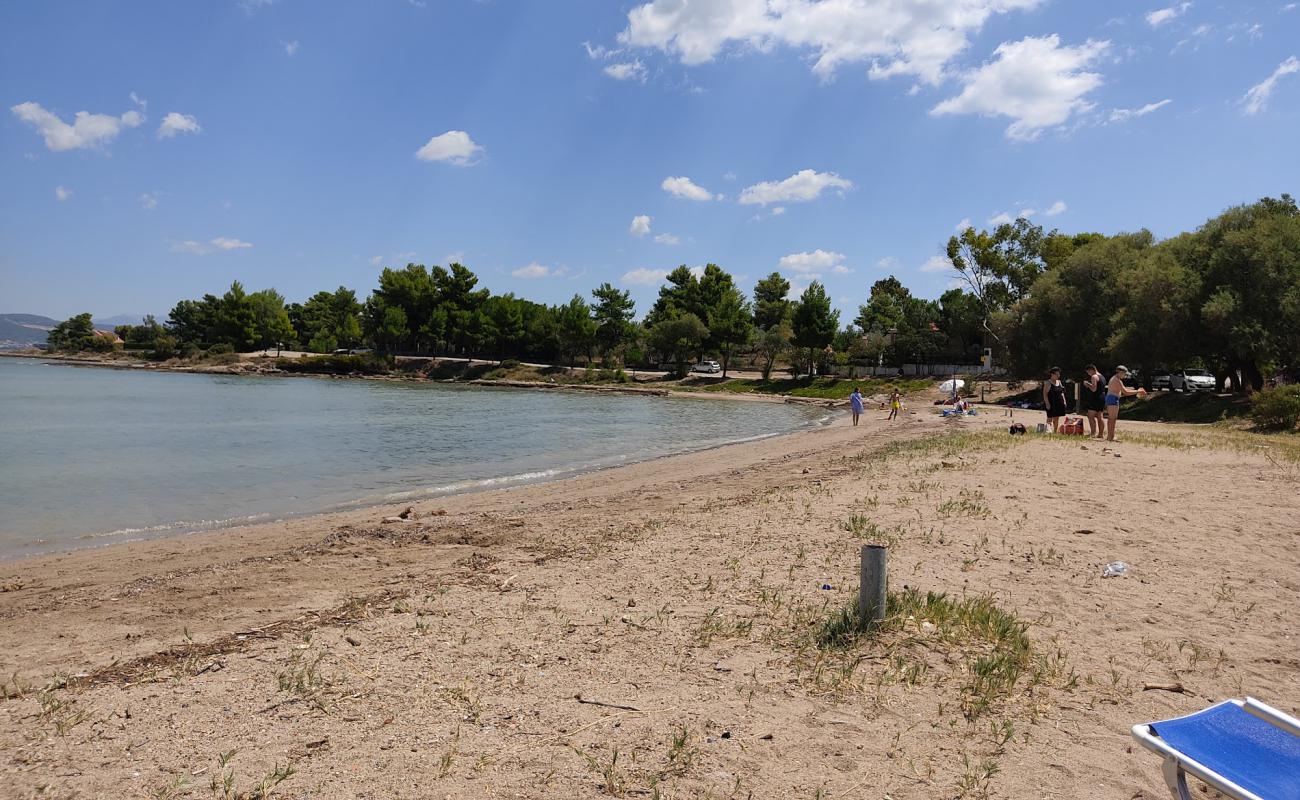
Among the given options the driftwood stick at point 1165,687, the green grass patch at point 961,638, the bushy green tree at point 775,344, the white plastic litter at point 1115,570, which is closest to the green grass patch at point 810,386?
the bushy green tree at point 775,344

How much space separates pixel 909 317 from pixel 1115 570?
78929mm

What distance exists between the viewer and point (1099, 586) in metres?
6.81

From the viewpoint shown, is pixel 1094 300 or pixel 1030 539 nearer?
pixel 1030 539

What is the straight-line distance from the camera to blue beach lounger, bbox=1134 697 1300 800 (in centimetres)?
306

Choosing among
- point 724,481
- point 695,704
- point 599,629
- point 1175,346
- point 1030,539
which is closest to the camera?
point 695,704

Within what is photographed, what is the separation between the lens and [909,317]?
8144 cm

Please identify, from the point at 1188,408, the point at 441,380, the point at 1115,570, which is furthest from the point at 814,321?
the point at 1115,570

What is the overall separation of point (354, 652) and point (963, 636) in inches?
181

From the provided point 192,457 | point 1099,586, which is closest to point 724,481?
point 1099,586

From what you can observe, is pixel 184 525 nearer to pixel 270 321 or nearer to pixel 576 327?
pixel 576 327

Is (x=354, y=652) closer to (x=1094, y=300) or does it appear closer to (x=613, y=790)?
(x=613, y=790)

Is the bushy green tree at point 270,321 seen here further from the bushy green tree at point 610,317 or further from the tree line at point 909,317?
the bushy green tree at point 610,317

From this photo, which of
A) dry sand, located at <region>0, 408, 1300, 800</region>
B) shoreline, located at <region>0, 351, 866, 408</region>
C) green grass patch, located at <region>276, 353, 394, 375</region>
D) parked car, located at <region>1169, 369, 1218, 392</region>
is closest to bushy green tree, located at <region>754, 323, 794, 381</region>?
shoreline, located at <region>0, 351, 866, 408</region>

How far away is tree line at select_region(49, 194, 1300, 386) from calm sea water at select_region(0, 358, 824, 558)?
16283 mm
